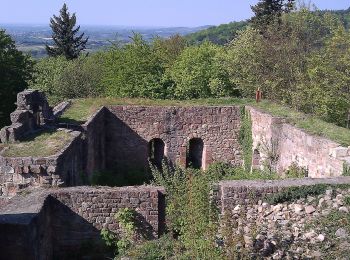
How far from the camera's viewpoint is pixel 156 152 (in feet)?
73.2

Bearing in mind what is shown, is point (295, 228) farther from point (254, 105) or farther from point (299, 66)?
point (299, 66)

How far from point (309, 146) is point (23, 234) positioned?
977 centimetres

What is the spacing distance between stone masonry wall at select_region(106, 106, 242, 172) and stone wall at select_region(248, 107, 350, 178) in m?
1.37

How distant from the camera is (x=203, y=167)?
861 inches

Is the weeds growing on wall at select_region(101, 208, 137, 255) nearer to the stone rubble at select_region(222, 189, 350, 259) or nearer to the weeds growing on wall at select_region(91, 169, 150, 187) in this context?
the stone rubble at select_region(222, 189, 350, 259)

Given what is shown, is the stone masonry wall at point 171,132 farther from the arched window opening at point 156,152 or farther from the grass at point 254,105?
the grass at point 254,105

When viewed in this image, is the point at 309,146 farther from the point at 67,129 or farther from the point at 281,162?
the point at 67,129

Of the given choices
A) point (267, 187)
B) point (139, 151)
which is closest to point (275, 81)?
point (139, 151)

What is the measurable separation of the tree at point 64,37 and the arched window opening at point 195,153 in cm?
3924

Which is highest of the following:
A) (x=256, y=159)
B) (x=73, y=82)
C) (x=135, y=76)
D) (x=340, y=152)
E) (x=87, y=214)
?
(x=135, y=76)

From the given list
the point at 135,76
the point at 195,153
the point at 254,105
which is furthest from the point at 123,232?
the point at 135,76

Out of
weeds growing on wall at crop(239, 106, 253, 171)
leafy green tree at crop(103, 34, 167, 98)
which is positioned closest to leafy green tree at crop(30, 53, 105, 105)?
leafy green tree at crop(103, 34, 167, 98)

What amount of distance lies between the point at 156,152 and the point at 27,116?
26.2 ft

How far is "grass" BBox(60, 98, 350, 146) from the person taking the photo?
15859 millimetres
